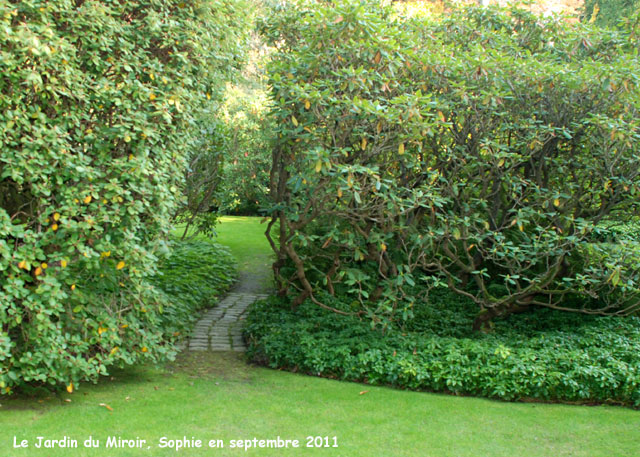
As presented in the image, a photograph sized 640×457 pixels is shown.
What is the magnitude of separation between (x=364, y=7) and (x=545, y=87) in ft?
7.50

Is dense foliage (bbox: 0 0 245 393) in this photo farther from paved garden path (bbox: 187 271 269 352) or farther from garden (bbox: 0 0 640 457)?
paved garden path (bbox: 187 271 269 352)

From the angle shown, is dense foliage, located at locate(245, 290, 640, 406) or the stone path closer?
dense foliage, located at locate(245, 290, 640, 406)

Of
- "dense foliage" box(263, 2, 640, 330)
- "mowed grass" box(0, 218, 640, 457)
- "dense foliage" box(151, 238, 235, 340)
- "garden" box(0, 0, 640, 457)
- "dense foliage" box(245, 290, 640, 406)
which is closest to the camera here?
"mowed grass" box(0, 218, 640, 457)

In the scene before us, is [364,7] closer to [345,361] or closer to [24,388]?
[345,361]

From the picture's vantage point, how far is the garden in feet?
13.7

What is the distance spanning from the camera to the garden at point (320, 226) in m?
4.17

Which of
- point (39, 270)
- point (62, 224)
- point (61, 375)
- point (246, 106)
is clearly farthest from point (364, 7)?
point (246, 106)

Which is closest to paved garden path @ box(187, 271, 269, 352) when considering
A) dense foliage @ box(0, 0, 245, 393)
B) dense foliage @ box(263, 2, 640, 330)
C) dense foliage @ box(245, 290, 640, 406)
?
dense foliage @ box(245, 290, 640, 406)

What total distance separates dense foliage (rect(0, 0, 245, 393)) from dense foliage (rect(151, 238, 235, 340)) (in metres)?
0.79

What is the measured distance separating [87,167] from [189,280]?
4.66 meters

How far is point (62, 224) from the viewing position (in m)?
4.21

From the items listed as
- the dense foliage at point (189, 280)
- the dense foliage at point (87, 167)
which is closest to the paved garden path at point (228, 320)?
the dense foliage at point (189, 280)

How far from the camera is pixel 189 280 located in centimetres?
875

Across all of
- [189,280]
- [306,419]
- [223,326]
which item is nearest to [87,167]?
[306,419]
